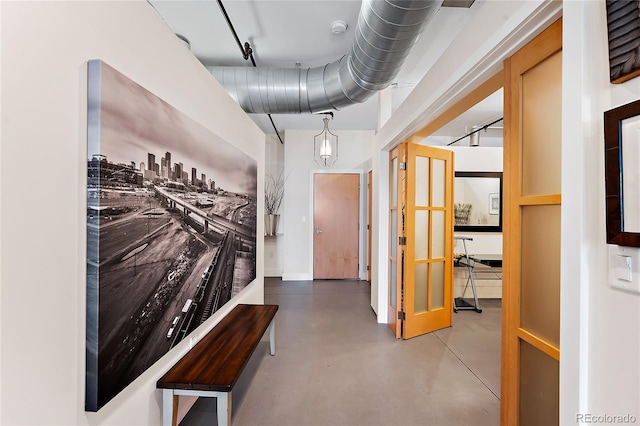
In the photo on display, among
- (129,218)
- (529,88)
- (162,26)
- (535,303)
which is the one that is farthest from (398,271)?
(162,26)

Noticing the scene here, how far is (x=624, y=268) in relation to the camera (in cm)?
78

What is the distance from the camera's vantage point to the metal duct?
4.97 feet

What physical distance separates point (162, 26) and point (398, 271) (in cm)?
282

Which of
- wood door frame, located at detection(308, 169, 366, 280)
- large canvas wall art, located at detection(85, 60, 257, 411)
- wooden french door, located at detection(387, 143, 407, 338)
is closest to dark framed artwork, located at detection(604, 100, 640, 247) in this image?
large canvas wall art, located at detection(85, 60, 257, 411)

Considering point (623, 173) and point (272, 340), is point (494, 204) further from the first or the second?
point (623, 173)

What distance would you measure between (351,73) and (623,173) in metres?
2.02

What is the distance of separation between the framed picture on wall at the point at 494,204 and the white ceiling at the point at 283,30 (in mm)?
2422

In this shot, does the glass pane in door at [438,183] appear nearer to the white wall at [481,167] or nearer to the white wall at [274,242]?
the white wall at [481,167]

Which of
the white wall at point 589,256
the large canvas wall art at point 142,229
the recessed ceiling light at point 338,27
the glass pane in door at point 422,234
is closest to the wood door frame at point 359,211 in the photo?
the glass pane in door at point 422,234

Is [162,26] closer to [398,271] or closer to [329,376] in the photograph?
[329,376]

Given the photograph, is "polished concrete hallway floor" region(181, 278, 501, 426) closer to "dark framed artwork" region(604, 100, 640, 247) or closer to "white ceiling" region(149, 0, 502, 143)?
"dark framed artwork" region(604, 100, 640, 247)

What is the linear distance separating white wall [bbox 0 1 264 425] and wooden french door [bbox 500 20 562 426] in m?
1.75

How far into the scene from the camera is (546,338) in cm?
117

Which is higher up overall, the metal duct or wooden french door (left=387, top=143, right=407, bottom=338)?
the metal duct
